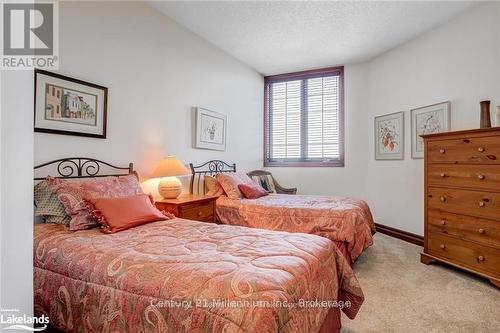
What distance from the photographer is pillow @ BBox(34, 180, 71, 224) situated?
189cm

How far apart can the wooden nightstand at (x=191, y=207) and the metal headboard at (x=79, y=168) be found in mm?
522

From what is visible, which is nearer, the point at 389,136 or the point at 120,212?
the point at 120,212

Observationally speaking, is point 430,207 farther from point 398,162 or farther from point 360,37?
point 360,37

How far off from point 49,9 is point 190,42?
165 cm

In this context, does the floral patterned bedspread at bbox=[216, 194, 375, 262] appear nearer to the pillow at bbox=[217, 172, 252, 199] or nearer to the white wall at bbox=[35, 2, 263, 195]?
the pillow at bbox=[217, 172, 252, 199]

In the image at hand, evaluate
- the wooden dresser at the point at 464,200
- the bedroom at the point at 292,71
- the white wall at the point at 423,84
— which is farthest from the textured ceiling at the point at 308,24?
the wooden dresser at the point at 464,200

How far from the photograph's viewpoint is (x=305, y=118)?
17.0ft

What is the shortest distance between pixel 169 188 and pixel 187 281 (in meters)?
1.81

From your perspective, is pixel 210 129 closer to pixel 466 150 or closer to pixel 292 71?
pixel 292 71

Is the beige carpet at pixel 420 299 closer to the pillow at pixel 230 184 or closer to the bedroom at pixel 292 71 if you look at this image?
the bedroom at pixel 292 71

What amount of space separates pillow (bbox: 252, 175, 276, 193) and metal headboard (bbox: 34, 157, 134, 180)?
2350mm

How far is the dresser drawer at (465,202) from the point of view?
2.42 m

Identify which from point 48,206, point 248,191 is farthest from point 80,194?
point 248,191

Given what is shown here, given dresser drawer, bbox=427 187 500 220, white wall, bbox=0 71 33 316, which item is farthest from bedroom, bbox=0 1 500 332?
dresser drawer, bbox=427 187 500 220
